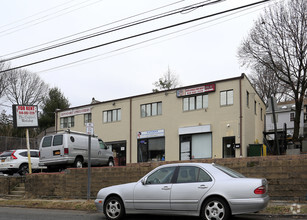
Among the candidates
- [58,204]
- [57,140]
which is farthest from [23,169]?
[58,204]

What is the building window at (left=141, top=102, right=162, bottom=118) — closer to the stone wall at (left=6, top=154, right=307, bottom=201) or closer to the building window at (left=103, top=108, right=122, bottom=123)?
the building window at (left=103, top=108, right=122, bottom=123)

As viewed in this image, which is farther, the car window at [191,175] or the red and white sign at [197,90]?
the red and white sign at [197,90]

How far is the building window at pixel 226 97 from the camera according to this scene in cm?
2697

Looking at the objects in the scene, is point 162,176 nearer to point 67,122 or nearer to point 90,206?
point 90,206

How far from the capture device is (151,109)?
1246 inches

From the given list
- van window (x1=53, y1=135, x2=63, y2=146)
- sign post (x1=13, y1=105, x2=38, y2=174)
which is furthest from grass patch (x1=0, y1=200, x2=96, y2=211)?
van window (x1=53, y1=135, x2=63, y2=146)

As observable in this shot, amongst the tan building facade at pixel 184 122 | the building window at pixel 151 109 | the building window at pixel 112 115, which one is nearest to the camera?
the tan building facade at pixel 184 122

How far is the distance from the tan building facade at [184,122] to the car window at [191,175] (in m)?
17.5

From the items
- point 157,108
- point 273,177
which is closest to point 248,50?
point 157,108

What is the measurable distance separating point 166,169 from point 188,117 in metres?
20.1

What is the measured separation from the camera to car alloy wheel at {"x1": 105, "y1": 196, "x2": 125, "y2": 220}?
9.50 m

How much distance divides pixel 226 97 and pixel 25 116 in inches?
587

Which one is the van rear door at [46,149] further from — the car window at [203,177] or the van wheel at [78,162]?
the car window at [203,177]

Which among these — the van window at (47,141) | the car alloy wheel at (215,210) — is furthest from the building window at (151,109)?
the car alloy wheel at (215,210)
